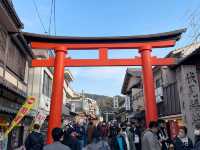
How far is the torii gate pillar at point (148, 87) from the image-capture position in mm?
12797

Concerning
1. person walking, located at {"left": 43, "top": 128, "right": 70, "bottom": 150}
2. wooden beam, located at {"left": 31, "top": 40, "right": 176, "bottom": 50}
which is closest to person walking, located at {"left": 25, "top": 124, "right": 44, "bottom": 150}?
person walking, located at {"left": 43, "top": 128, "right": 70, "bottom": 150}

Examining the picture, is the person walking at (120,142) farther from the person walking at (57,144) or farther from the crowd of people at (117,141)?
the person walking at (57,144)

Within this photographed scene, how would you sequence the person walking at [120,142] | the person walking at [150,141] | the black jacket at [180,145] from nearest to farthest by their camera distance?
the person walking at [150,141] < the black jacket at [180,145] < the person walking at [120,142]

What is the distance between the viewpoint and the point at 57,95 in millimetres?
12883

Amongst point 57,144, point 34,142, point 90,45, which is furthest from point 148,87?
point 57,144

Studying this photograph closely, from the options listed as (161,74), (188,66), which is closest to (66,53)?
(188,66)

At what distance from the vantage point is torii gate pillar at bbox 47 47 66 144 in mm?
12625

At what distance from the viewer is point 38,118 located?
10.5 meters

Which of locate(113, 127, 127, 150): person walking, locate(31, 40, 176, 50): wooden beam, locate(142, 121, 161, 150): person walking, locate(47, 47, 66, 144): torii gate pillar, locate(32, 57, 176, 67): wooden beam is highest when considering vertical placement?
locate(31, 40, 176, 50): wooden beam

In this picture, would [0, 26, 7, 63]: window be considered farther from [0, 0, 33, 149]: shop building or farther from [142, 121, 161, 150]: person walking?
[142, 121, 161, 150]: person walking

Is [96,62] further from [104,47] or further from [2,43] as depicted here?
[2,43]

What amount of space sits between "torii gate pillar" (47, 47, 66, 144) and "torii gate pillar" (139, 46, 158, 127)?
4498 mm

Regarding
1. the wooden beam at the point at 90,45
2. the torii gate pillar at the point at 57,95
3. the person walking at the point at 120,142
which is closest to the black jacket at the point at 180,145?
the person walking at the point at 120,142

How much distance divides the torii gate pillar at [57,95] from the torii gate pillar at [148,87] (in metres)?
4.50
